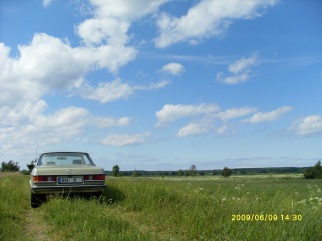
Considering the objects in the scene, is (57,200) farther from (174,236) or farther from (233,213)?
(233,213)

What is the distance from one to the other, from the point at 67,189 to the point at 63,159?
4.80ft

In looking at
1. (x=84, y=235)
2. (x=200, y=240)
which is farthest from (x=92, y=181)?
(x=200, y=240)

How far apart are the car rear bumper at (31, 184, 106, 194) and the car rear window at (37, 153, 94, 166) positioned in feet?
3.72

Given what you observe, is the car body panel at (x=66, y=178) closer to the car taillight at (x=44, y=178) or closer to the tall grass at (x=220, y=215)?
the car taillight at (x=44, y=178)

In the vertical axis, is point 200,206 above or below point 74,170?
below

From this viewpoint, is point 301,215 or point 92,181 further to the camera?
point 92,181

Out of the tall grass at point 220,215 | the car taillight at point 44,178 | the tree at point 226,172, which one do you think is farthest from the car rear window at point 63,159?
the tree at point 226,172

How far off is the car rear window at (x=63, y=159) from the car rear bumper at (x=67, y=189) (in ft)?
3.72

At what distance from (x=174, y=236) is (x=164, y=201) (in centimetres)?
231

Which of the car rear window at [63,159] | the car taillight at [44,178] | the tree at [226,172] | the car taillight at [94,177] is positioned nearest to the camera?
the car taillight at [44,178]

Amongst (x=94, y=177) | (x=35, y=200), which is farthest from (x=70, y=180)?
(x=35, y=200)

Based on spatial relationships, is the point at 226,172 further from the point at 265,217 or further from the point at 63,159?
the point at 265,217

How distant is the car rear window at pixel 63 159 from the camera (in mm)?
10383

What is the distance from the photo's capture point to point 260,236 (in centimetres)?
484
